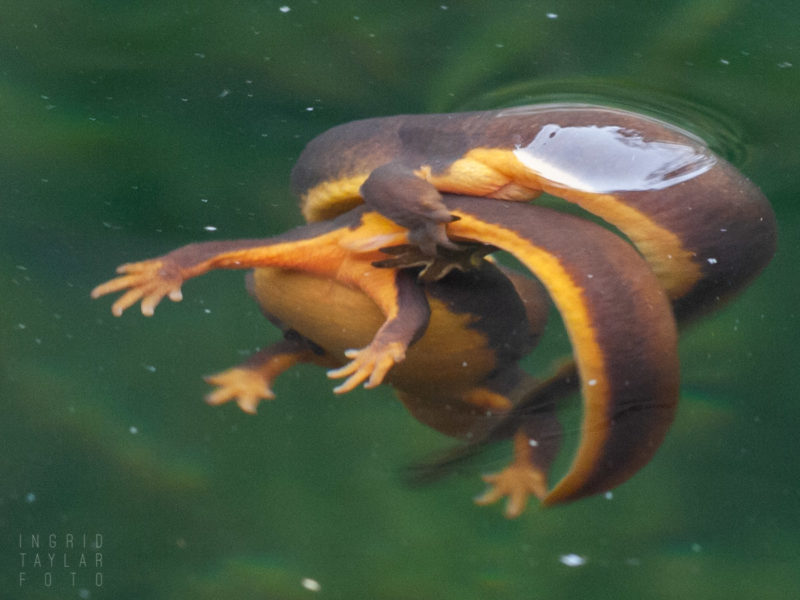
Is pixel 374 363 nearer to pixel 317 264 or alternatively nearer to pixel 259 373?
pixel 317 264

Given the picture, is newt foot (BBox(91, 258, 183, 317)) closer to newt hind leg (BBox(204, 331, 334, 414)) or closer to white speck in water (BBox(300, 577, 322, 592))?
newt hind leg (BBox(204, 331, 334, 414))

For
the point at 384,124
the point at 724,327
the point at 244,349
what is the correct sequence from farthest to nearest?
1. the point at 724,327
2. the point at 244,349
3. the point at 384,124

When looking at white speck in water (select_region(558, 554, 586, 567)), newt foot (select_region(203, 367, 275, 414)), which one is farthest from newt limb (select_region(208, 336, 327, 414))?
white speck in water (select_region(558, 554, 586, 567))

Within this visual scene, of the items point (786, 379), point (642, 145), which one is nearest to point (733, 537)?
point (786, 379)

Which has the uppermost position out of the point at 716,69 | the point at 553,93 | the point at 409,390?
the point at 716,69

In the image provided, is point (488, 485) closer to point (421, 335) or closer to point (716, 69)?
point (421, 335)

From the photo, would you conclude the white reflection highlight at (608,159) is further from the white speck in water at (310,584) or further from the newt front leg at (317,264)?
the white speck in water at (310,584)

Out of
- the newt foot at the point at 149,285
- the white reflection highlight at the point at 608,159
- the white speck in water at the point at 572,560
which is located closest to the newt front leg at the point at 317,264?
the newt foot at the point at 149,285

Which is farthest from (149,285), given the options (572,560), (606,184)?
(572,560)

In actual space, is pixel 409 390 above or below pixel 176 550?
above

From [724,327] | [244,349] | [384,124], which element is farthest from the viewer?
[724,327]
